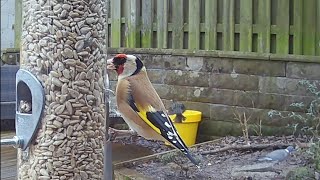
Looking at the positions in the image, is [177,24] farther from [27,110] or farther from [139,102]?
[27,110]

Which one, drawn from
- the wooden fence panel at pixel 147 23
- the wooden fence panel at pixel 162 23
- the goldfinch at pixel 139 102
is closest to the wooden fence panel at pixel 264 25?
the wooden fence panel at pixel 162 23

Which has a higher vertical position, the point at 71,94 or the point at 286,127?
the point at 71,94

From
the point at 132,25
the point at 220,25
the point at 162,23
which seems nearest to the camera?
the point at 220,25

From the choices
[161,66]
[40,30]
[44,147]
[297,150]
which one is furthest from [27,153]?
[161,66]

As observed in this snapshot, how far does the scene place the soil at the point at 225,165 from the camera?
4.00 m

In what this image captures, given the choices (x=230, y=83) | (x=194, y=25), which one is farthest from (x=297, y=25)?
(x=194, y=25)

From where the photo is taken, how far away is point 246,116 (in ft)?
17.0

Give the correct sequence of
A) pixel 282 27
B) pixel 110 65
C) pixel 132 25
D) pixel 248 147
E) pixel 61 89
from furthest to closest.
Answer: pixel 132 25, pixel 282 27, pixel 248 147, pixel 110 65, pixel 61 89

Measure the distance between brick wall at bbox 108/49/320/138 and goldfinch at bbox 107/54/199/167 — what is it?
2281mm

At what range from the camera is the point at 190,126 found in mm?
5195

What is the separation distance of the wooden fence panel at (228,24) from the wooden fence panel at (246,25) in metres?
0.08

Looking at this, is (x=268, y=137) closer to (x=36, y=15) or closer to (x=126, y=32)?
(x=126, y=32)

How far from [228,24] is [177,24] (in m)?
Answer: 0.49

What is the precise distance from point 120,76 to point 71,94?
541mm
